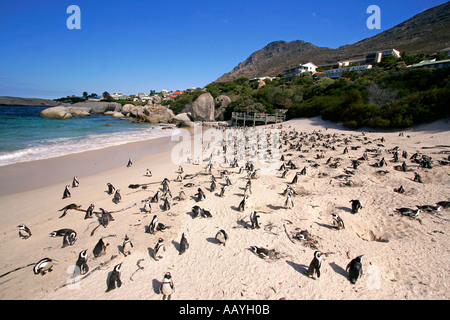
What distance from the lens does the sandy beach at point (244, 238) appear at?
12.3ft

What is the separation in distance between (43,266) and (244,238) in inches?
171

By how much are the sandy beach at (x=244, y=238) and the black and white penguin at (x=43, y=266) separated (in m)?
0.11

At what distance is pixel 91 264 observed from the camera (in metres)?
4.38

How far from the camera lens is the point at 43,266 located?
163 inches

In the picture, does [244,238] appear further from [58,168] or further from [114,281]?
[58,168]

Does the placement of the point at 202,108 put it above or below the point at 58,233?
above

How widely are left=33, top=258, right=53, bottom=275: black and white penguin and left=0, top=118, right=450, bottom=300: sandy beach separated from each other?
0.35ft

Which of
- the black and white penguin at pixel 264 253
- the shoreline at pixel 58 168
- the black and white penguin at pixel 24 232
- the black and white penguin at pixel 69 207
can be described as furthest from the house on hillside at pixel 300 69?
the black and white penguin at pixel 24 232

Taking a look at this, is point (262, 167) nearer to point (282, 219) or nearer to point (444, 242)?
point (282, 219)

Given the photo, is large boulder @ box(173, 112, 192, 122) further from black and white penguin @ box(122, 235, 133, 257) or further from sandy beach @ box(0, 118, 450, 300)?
black and white penguin @ box(122, 235, 133, 257)

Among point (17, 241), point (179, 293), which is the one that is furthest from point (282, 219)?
point (17, 241)

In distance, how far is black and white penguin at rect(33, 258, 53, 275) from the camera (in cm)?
409

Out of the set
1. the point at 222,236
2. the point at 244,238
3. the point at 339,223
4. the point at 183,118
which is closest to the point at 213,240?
the point at 222,236

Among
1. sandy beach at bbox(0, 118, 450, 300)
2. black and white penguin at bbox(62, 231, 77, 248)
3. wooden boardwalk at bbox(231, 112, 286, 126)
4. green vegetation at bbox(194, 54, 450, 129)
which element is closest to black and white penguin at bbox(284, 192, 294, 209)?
sandy beach at bbox(0, 118, 450, 300)
